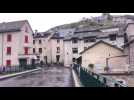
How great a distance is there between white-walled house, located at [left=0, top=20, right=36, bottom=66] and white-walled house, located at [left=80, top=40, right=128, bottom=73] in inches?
64.9

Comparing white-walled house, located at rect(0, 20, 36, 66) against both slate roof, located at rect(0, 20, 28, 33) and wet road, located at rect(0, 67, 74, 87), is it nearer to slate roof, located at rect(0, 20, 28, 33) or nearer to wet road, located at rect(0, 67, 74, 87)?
slate roof, located at rect(0, 20, 28, 33)

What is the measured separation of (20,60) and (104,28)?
2330 millimetres

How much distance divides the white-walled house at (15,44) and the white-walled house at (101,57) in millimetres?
1649

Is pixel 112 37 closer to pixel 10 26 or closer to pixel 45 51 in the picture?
pixel 45 51

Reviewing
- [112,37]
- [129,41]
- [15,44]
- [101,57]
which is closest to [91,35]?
[112,37]

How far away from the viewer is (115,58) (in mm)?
6305

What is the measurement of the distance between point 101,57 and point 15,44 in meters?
2.69

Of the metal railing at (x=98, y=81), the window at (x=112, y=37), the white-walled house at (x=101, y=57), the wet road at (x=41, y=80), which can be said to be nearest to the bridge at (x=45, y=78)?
the wet road at (x=41, y=80)

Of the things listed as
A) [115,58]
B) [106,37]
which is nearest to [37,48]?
[106,37]

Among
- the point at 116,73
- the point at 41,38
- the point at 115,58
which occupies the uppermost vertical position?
the point at 41,38

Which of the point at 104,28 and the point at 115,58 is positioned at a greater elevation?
the point at 104,28
